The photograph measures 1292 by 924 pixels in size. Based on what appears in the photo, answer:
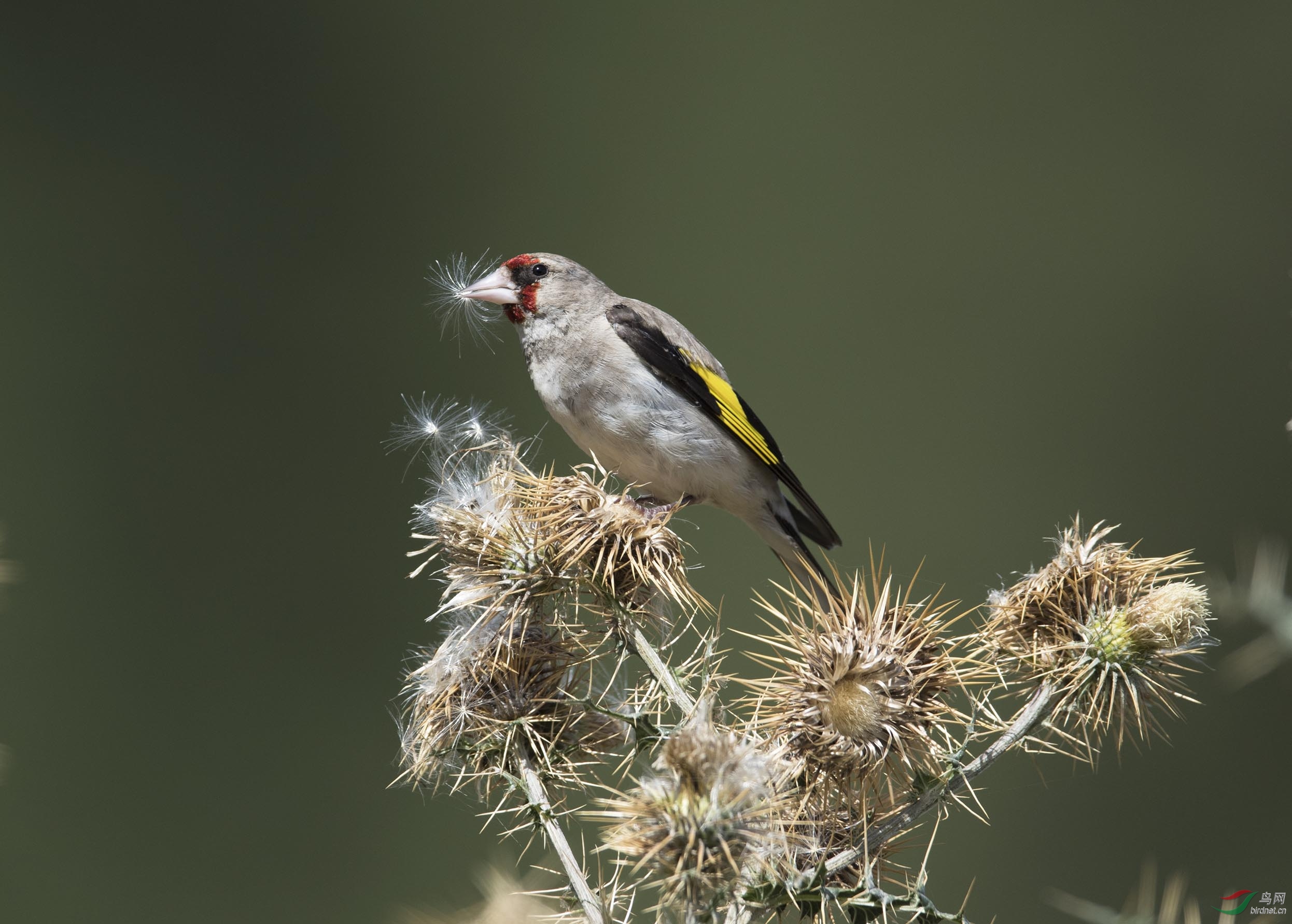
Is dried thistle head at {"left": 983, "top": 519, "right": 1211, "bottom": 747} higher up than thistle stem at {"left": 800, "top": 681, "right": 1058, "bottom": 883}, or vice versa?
dried thistle head at {"left": 983, "top": 519, "right": 1211, "bottom": 747}

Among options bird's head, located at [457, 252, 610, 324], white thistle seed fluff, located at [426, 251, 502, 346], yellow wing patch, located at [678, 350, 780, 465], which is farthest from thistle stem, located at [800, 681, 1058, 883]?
bird's head, located at [457, 252, 610, 324]

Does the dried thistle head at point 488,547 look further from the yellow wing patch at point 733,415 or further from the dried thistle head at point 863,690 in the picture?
the yellow wing patch at point 733,415

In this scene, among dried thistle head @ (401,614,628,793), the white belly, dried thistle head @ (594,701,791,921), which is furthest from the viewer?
the white belly

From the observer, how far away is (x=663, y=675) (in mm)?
1673

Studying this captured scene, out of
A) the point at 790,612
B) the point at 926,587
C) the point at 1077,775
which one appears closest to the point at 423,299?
the point at 926,587

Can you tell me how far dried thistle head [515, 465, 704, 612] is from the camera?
1840mm

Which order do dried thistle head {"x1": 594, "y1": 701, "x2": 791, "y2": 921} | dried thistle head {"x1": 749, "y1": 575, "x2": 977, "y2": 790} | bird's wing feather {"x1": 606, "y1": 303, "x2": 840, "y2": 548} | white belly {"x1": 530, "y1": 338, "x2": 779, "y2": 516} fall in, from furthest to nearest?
Result: bird's wing feather {"x1": 606, "y1": 303, "x2": 840, "y2": 548}, white belly {"x1": 530, "y1": 338, "x2": 779, "y2": 516}, dried thistle head {"x1": 749, "y1": 575, "x2": 977, "y2": 790}, dried thistle head {"x1": 594, "y1": 701, "x2": 791, "y2": 921}

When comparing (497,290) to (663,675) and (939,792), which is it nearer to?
(663,675)

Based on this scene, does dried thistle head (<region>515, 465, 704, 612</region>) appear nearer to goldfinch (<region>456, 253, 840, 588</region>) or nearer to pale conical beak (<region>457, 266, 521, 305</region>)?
goldfinch (<region>456, 253, 840, 588</region>)

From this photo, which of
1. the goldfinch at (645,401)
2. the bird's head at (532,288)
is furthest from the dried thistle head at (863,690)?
the bird's head at (532,288)

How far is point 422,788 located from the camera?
2.02 m

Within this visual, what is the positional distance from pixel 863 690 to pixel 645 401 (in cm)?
161

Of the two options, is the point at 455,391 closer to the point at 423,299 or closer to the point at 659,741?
the point at 423,299

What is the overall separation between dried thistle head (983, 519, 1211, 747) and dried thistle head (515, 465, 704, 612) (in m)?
0.55
